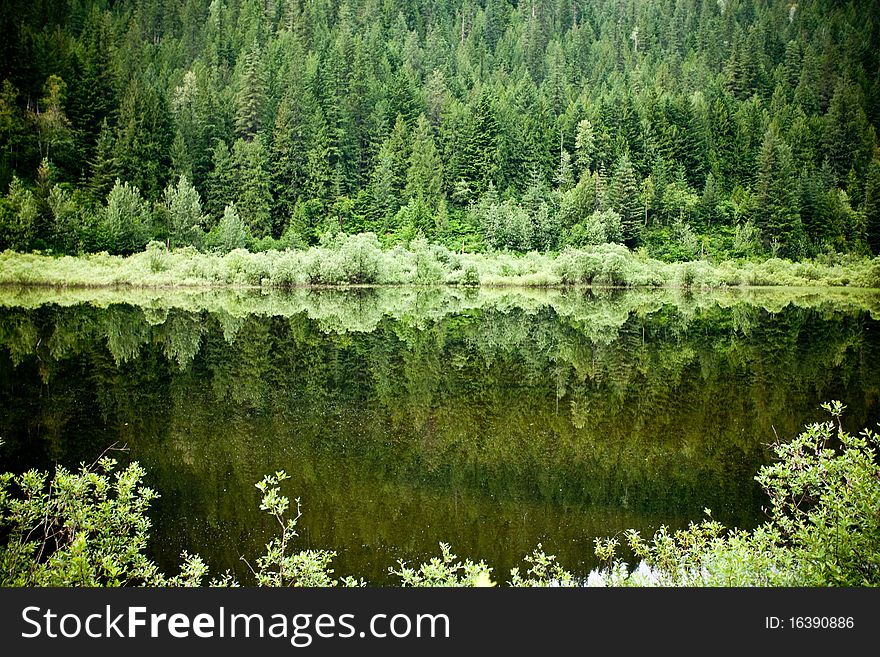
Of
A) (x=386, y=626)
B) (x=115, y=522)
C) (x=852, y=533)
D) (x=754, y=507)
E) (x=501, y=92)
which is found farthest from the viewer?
(x=501, y=92)

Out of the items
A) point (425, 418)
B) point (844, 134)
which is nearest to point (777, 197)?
point (844, 134)

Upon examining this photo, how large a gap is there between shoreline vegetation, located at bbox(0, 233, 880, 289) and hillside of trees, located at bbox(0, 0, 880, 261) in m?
5.08

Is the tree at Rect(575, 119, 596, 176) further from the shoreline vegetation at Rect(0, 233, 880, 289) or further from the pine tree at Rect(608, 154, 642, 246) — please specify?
the shoreline vegetation at Rect(0, 233, 880, 289)

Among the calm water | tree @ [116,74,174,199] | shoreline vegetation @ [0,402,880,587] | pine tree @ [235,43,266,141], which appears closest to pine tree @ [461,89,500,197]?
pine tree @ [235,43,266,141]

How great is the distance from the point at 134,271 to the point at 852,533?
1976 inches

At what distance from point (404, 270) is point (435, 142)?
3056cm

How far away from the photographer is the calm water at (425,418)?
8.05 m

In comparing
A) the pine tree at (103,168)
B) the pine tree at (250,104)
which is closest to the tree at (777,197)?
the pine tree at (250,104)

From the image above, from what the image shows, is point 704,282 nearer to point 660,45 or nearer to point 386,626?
point 386,626

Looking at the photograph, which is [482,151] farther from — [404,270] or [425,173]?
[404,270]

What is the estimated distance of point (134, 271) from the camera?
47.9m

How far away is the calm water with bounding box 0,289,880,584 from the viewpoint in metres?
8.05

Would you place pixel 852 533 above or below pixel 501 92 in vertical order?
below

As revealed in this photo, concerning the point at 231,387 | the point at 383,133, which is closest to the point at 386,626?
the point at 231,387
